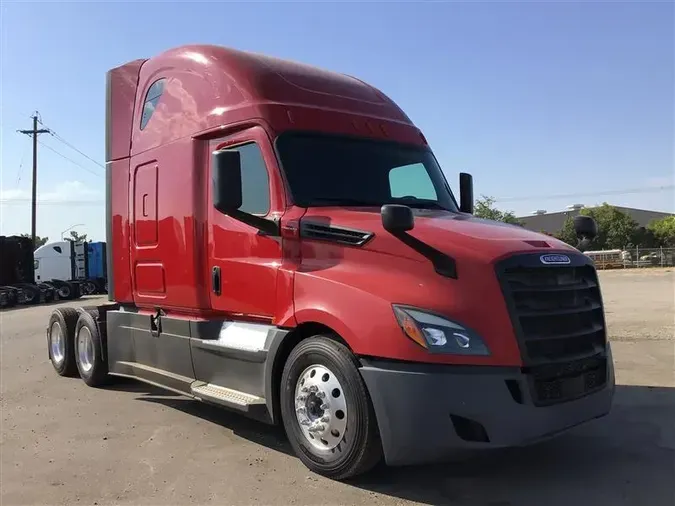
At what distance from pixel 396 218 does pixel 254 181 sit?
167 cm

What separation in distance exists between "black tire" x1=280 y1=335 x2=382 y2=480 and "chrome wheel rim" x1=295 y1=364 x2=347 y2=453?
0.13ft

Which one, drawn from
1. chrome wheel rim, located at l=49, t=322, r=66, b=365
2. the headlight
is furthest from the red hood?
chrome wheel rim, located at l=49, t=322, r=66, b=365

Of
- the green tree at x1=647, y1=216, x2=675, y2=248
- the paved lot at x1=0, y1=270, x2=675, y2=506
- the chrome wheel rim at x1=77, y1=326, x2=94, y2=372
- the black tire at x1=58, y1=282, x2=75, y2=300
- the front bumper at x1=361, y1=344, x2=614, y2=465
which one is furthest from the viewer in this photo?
the green tree at x1=647, y1=216, x2=675, y2=248

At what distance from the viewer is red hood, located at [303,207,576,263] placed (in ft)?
13.6

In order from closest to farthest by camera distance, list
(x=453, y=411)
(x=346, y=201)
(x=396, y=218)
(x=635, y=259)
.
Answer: (x=453, y=411) → (x=396, y=218) → (x=346, y=201) → (x=635, y=259)

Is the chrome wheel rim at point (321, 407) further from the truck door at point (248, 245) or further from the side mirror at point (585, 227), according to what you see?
the side mirror at point (585, 227)

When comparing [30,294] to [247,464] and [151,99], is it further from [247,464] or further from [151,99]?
[247,464]

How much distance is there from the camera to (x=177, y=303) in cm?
618

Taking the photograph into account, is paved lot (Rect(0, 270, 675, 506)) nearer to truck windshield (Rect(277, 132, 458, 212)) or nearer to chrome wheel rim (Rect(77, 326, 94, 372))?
chrome wheel rim (Rect(77, 326, 94, 372))

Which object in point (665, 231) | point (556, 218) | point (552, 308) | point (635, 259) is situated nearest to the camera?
point (552, 308)

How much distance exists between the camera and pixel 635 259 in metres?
55.6

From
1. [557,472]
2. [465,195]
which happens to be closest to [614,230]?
[465,195]

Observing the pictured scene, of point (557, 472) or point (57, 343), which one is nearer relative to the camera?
point (557, 472)

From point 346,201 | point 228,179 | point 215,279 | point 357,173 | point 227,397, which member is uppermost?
point 357,173
